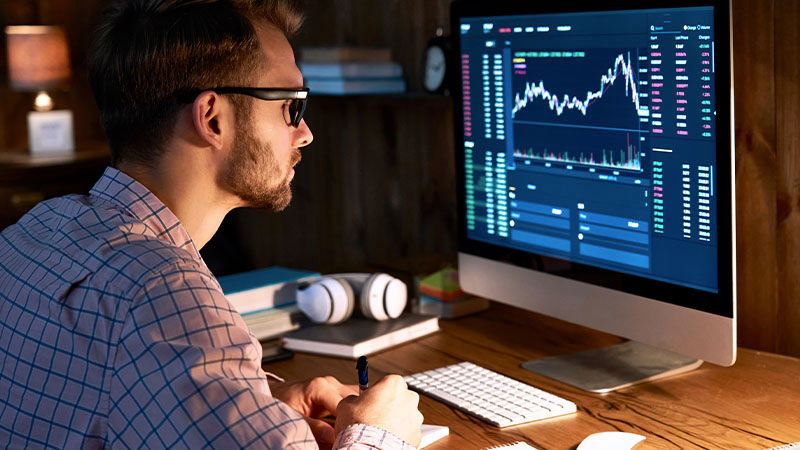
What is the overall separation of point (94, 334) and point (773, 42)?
1164 millimetres

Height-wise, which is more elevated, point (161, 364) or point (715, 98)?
point (715, 98)

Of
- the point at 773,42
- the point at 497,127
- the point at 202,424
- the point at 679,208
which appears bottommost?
the point at 202,424

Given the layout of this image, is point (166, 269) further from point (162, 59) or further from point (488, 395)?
point (488, 395)

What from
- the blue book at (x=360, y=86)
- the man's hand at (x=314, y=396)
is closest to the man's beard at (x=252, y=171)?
the man's hand at (x=314, y=396)

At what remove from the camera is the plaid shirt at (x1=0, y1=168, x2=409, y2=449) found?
105 centimetres

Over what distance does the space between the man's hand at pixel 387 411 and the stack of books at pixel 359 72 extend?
140 centimetres

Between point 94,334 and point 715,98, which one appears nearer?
point 94,334

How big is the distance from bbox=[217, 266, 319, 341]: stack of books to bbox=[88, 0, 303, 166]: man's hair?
601 mm

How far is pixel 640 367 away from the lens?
1700 mm

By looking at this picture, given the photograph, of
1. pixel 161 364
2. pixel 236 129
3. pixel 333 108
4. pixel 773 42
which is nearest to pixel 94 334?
pixel 161 364

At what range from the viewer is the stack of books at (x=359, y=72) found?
2.71m

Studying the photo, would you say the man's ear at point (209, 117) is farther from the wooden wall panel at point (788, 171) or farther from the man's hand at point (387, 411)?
the wooden wall panel at point (788, 171)

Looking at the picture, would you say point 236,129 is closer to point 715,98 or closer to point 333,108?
point 715,98

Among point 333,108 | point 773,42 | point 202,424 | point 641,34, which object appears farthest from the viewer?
point 333,108
